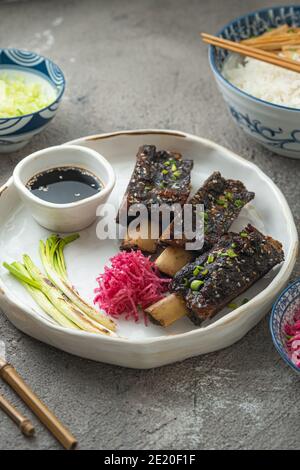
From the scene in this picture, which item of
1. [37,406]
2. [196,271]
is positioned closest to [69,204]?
[196,271]

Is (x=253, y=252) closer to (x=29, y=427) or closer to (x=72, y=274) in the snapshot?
(x=72, y=274)

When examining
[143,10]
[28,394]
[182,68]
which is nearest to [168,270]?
[28,394]

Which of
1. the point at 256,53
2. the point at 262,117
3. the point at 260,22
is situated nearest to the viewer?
the point at 262,117

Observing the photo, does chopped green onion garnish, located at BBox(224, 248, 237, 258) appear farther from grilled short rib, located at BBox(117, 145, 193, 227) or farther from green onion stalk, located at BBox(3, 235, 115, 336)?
green onion stalk, located at BBox(3, 235, 115, 336)

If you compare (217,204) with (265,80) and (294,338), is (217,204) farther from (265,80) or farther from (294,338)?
(265,80)

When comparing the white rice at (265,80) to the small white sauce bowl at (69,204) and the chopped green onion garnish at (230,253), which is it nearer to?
the small white sauce bowl at (69,204)

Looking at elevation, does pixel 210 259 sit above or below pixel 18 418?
below
